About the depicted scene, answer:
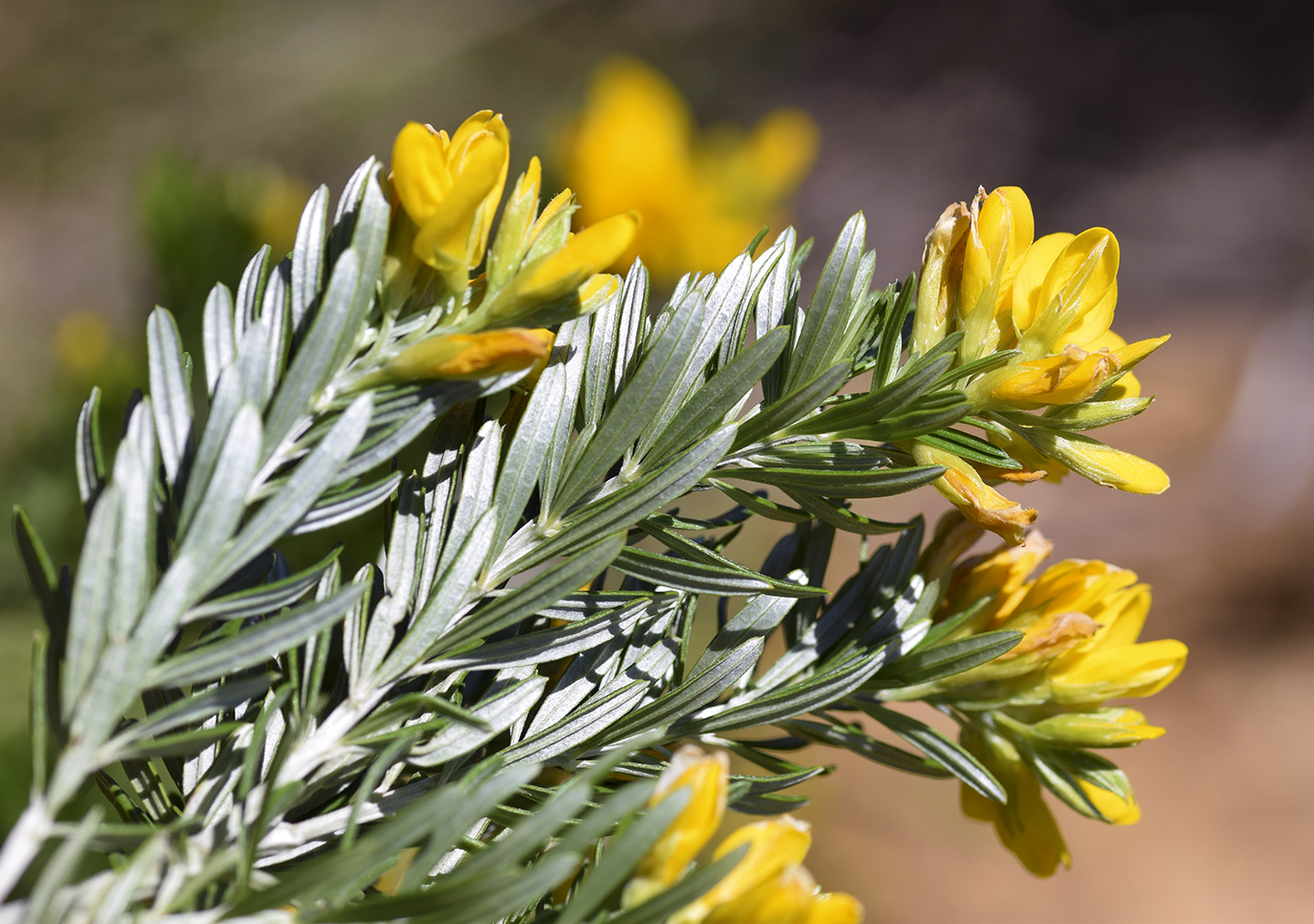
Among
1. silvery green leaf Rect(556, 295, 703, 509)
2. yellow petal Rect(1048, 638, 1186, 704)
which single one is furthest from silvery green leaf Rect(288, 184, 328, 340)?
yellow petal Rect(1048, 638, 1186, 704)

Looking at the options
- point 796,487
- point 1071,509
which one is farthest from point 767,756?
point 1071,509

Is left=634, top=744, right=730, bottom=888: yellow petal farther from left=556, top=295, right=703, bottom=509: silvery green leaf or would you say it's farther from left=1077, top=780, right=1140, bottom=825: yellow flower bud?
left=1077, top=780, right=1140, bottom=825: yellow flower bud

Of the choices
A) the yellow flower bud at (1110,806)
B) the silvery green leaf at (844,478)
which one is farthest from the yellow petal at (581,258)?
the yellow flower bud at (1110,806)

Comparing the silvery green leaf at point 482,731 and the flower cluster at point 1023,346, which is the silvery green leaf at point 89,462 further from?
the flower cluster at point 1023,346

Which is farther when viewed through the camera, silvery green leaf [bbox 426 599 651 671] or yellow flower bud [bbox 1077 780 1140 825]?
yellow flower bud [bbox 1077 780 1140 825]

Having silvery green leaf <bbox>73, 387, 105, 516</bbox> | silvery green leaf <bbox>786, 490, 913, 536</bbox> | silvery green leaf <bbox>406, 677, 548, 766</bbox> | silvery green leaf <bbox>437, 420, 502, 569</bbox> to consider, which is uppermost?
silvery green leaf <bbox>786, 490, 913, 536</bbox>

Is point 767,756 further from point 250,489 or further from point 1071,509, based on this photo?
point 1071,509
